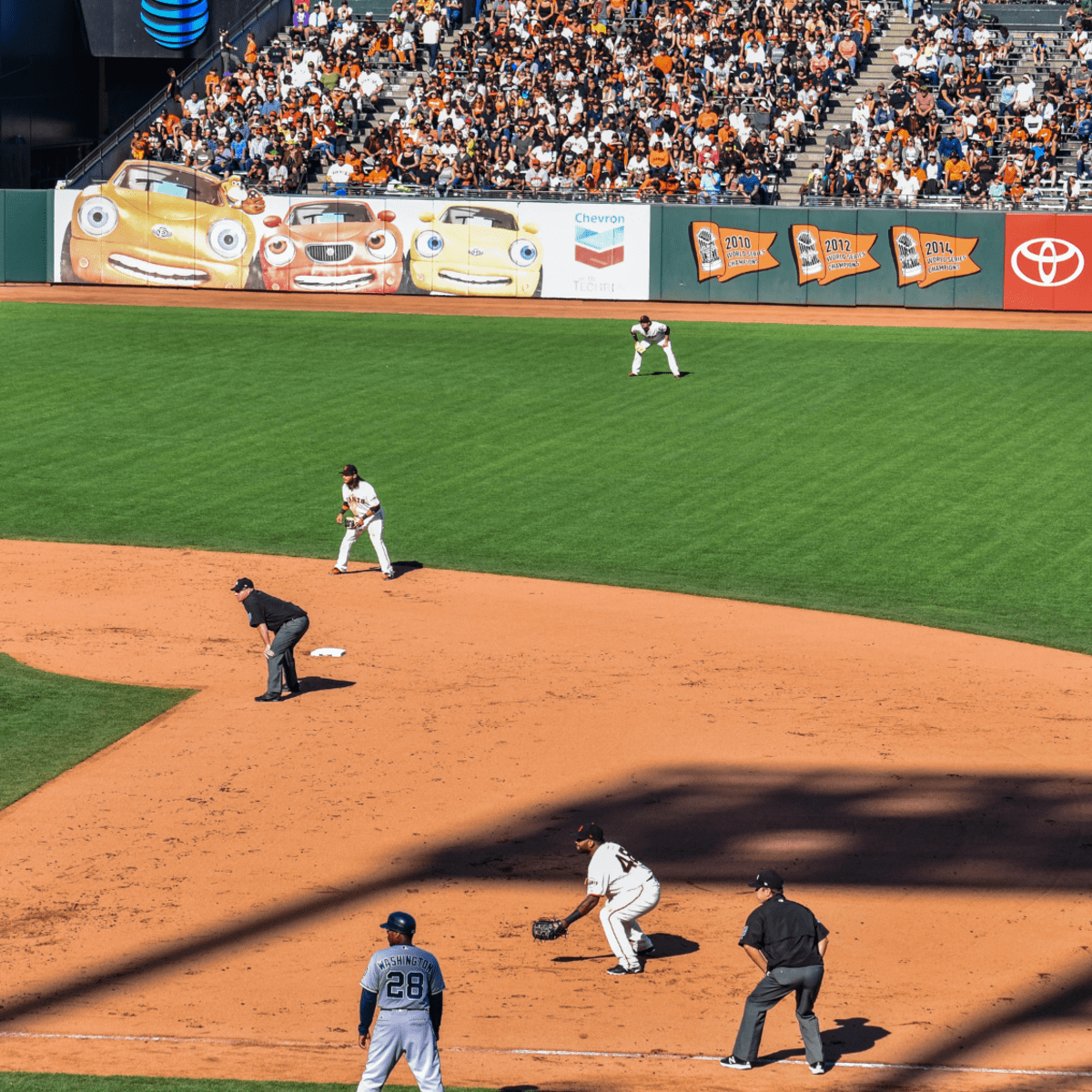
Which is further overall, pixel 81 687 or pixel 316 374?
pixel 316 374

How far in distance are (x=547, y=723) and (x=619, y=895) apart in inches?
193

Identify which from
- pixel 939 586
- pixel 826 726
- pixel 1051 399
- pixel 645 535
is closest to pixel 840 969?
pixel 826 726

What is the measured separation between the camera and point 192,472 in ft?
89.8

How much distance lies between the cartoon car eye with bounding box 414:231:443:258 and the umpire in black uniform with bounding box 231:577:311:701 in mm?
26843

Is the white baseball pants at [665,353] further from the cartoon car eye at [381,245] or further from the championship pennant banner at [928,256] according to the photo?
the cartoon car eye at [381,245]

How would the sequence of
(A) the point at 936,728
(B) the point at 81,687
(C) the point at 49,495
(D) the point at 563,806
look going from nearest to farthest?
(D) the point at 563,806 < (A) the point at 936,728 < (B) the point at 81,687 < (C) the point at 49,495

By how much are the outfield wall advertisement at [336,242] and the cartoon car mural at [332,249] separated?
3 cm

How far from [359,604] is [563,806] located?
7.01 metres

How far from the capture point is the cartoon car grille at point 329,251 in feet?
140

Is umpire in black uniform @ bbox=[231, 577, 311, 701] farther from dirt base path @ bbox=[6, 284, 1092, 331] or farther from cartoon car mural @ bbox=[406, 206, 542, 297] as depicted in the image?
cartoon car mural @ bbox=[406, 206, 542, 297]

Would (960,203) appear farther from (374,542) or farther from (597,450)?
(374,542)

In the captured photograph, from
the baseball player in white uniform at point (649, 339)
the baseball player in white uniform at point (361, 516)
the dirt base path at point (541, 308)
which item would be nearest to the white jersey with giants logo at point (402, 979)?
the baseball player in white uniform at point (361, 516)

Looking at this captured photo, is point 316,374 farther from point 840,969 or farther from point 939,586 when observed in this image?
point 840,969

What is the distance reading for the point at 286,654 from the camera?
648 inches
